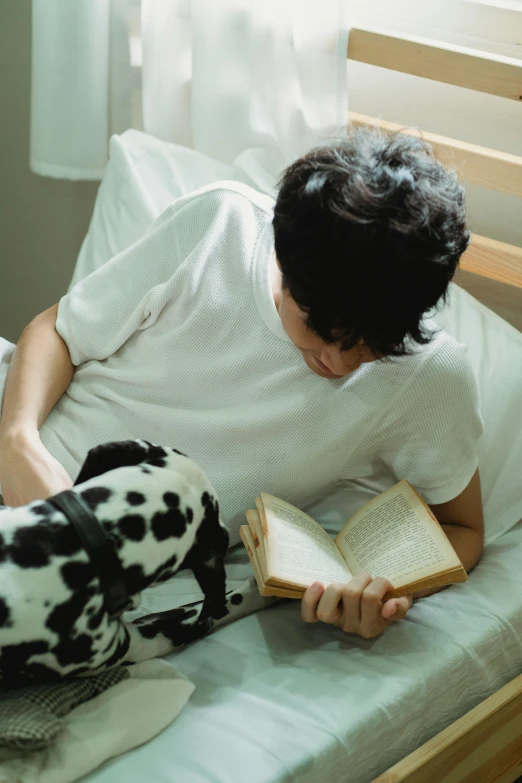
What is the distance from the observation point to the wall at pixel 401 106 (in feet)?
5.56

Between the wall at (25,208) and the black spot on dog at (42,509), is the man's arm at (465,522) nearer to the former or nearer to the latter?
the black spot on dog at (42,509)

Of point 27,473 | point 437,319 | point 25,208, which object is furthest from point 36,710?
point 25,208

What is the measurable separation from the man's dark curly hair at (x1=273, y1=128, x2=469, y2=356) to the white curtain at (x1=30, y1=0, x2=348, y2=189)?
649mm

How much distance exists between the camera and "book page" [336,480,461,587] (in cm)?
107

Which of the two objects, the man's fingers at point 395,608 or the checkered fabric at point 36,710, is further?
the man's fingers at point 395,608

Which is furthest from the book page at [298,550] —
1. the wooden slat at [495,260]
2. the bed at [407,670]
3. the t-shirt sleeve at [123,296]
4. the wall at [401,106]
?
the wall at [401,106]

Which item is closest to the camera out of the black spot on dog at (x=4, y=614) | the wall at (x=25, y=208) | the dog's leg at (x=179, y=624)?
the black spot on dog at (x=4, y=614)

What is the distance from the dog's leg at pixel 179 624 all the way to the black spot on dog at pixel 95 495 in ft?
0.80

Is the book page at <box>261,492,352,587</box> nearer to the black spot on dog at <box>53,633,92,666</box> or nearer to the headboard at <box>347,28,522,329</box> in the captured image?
the black spot on dog at <box>53,633,92,666</box>

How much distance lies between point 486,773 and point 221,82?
1304mm

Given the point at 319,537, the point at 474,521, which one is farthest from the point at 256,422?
the point at 474,521

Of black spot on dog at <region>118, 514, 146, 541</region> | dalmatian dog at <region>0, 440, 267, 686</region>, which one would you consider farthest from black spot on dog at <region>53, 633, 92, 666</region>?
black spot on dog at <region>118, 514, 146, 541</region>

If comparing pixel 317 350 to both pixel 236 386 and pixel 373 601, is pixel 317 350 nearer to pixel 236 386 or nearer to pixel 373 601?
pixel 236 386

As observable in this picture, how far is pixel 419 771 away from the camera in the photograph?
1018 mm
